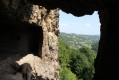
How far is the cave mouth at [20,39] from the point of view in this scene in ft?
46.6

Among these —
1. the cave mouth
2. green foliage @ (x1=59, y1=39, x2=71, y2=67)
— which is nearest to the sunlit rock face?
the cave mouth

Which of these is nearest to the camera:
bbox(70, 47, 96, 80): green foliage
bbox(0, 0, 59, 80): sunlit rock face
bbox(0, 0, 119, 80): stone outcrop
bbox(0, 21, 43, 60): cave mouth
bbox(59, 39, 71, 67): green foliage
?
bbox(0, 0, 119, 80): stone outcrop

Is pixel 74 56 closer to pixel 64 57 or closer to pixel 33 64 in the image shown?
pixel 64 57

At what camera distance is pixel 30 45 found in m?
14.7

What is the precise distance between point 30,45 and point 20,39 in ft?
1.73

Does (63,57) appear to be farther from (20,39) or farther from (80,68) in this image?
(20,39)

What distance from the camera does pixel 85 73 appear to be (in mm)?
43500

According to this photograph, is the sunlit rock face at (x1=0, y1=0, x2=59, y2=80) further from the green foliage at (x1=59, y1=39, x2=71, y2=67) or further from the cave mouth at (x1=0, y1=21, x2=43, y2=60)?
the green foliage at (x1=59, y1=39, x2=71, y2=67)

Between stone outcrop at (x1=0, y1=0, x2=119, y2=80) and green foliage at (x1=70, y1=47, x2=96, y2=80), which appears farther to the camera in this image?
green foliage at (x1=70, y1=47, x2=96, y2=80)

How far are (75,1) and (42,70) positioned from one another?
575 cm

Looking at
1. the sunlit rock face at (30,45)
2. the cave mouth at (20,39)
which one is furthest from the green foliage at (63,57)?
the cave mouth at (20,39)

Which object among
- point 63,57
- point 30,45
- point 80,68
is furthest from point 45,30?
point 80,68

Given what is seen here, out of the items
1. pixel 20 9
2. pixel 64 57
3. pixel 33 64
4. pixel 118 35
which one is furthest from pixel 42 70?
pixel 64 57

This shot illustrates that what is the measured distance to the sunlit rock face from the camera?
12.7 m
